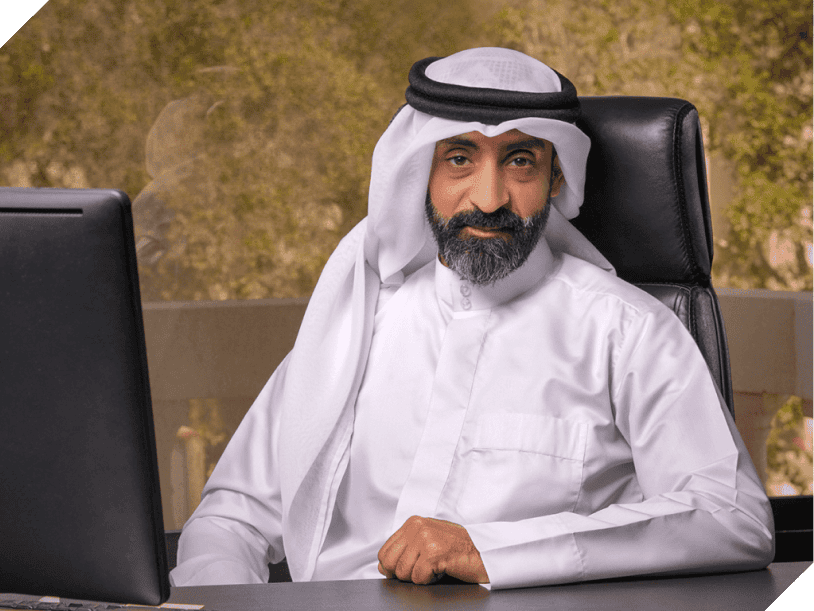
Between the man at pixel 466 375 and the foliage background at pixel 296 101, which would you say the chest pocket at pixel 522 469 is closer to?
the man at pixel 466 375

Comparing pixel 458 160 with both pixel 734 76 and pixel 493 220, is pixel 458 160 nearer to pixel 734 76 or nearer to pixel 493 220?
pixel 493 220

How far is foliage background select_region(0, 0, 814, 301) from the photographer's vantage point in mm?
3141

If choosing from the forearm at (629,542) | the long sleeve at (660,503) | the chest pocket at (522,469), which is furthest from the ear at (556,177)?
the forearm at (629,542)

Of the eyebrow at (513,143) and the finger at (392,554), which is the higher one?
the eyebrow at (513,143)

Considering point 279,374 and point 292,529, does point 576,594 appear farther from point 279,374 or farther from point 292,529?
point 279,374

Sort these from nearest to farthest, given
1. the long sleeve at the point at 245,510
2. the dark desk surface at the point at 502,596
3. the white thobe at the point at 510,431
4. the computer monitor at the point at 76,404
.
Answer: the computer monitor at the point at 76,404
the dark desk surface at the point at 502,596
the white thobe at the point at 510,431
the long sleeve at the point at 245,510

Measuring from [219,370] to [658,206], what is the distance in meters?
2.25

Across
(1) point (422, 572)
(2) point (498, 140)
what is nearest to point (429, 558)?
(1) point (422, 572)

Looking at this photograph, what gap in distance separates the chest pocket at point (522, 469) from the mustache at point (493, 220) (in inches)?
12.3

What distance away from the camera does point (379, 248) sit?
4.73 ft

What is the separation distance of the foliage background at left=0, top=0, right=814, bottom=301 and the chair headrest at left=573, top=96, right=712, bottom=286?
76.6 inches

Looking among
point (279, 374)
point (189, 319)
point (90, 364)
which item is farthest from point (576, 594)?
point (189, 319)

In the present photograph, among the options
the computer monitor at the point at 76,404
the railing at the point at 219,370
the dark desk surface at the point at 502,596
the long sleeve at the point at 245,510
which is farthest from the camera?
the railing at the point at 219,370

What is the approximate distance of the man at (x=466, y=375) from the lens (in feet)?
4.01
